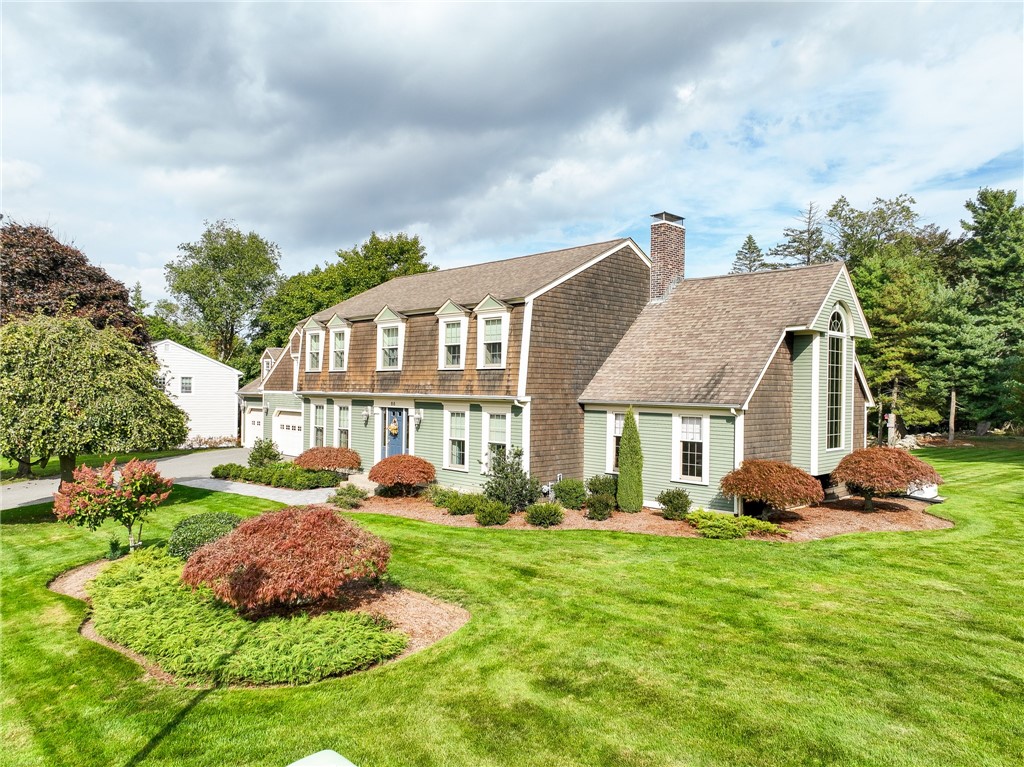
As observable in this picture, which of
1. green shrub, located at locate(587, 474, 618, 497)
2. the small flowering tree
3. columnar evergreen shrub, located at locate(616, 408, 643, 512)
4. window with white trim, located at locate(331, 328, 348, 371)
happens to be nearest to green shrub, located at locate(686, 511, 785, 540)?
columnar evergreen shrub, located at locate(616, 408, 643, 512)

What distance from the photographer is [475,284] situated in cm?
2284

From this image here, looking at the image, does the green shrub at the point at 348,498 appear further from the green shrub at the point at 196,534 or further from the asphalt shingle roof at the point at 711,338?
the asphalt shingle roof at the point at 711,338

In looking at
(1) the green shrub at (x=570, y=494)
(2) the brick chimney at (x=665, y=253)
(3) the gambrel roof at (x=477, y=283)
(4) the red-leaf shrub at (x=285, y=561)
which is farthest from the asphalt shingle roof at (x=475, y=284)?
(4) the red-leaf shrub at (x=285, y=561)

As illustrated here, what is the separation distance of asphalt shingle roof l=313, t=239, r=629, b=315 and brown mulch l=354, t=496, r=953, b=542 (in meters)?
7.07

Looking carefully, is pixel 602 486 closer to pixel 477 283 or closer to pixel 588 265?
pixel 588 265

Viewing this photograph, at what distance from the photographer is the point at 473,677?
7207 millimetres

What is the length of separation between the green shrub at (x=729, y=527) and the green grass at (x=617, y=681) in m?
2.22

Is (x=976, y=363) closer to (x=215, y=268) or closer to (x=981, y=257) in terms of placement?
(x=981, y=257)

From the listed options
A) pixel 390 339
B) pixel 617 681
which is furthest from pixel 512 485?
pixel 617 681

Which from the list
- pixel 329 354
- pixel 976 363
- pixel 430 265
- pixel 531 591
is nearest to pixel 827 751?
pixel 531 591

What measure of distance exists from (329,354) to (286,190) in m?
7.20

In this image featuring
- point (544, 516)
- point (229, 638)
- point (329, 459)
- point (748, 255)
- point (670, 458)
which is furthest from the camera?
point (748, 255)

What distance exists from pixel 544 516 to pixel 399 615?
24.0ft

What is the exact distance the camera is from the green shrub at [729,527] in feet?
47.7
